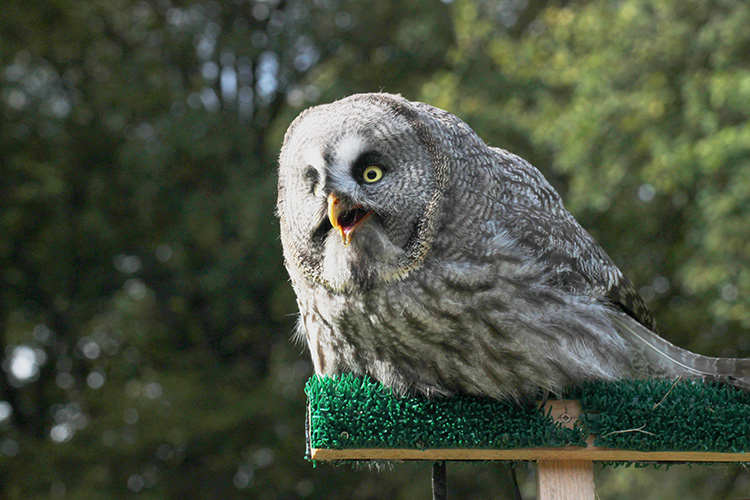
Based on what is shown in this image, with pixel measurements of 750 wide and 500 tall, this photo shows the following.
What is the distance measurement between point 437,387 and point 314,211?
1.99 feet

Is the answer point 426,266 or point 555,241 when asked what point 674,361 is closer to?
point 555,241

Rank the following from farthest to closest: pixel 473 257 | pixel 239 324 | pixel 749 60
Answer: pixel 239 324
pixel 749 60
pixel 473 257

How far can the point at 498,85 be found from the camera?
8992 millimetres

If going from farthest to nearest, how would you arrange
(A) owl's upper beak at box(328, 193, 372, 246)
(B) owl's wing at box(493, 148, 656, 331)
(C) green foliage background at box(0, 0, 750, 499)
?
(C) green foliage background at box(0, 0, 750, 499), (B) owl's wing at box(493, 148, 656, 331), (A) owl's upper beak at box(328, 193, 372, 246)

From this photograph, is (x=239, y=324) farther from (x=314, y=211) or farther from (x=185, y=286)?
(x=314, y=211)

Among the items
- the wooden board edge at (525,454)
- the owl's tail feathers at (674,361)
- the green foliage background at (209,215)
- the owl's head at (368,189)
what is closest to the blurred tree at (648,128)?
the green foliage background at (209,215)

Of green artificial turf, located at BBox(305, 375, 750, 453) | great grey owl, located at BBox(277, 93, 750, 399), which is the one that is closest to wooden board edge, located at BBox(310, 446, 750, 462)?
green artificial turf, located at BBox(305, 375, 750, 453)

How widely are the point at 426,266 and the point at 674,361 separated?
0.89 m

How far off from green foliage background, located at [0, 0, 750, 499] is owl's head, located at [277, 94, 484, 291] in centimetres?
484

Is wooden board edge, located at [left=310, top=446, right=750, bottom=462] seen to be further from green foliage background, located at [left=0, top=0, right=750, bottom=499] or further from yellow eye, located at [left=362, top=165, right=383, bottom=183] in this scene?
green foliage background, located at [left=0, top=0, right=750, bottom=499]

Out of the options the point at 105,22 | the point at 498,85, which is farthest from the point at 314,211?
the point at 105,22

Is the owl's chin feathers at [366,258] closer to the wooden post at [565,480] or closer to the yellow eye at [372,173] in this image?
the yellow eye at [372,173]

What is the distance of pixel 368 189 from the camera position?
7.27 feet

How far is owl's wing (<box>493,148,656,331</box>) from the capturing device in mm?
2418
